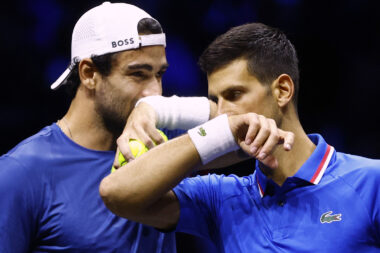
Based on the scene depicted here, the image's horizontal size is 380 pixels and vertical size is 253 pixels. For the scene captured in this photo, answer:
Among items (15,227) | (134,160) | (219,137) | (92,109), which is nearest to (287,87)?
(219,137)

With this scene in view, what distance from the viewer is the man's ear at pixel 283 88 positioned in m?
1.69

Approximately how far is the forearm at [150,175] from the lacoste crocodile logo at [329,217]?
375 millimetres

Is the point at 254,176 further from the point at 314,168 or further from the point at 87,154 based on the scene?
the point at 87,154

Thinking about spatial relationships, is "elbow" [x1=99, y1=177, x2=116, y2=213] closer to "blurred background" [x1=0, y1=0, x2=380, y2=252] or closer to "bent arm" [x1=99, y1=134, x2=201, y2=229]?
"bent arm" [x1=99, y1=134, x2=201, y2=229]

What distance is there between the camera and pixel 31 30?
3281 millimetres

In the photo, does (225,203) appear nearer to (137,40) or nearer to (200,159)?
(200,159)

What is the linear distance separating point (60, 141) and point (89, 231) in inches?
12.9

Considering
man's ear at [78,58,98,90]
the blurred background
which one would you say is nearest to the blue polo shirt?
man's ear at [78,58,98,90]

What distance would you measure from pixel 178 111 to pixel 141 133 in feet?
0.78

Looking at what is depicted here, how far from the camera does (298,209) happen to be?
60.7 inches

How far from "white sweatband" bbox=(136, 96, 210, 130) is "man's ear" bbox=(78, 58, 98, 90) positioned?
0.29 m

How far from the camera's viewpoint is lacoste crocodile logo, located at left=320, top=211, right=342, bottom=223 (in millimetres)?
1477

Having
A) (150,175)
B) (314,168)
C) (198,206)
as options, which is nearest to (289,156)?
(314,168)

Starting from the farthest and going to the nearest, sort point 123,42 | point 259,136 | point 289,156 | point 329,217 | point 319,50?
1. point 319,50
2. point 123,42
3. point 289,156
4. point 329,217
5. point 259,136
